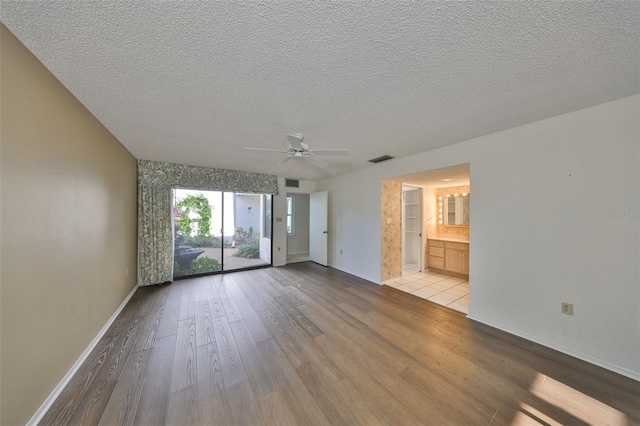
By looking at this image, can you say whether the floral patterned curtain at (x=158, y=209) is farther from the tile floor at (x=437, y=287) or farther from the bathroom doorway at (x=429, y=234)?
the tile floor at (x=437, y=287)

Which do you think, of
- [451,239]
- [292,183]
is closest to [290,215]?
[292,183]

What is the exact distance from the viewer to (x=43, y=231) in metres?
1.39

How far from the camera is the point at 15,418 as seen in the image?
116cm

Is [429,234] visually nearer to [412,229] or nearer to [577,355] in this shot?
[412,229]

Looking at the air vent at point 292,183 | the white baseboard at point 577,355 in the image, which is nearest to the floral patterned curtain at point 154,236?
the air vent at point 292,183

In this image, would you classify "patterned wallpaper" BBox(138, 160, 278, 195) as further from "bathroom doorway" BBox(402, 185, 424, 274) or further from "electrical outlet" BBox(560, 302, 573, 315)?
"electrical outlet" BBox(560, 302, 573, 315)

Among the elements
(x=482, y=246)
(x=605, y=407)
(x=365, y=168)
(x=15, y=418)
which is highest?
(x=365, y=168)

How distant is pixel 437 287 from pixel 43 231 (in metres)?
4.84

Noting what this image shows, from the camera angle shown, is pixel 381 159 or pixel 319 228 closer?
pixel 381 159

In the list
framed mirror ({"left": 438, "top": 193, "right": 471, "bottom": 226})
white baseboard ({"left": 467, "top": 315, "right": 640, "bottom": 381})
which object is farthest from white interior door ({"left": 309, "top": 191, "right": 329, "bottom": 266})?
white baseboard ({"left": 467, "top": 315, "right": 640, "bottom": 381})

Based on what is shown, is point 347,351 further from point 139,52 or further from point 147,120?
point 147,120

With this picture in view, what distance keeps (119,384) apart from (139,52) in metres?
2.42

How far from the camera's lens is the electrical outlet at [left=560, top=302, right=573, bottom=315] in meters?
1.98


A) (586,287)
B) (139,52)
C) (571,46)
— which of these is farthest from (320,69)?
(586,287)
